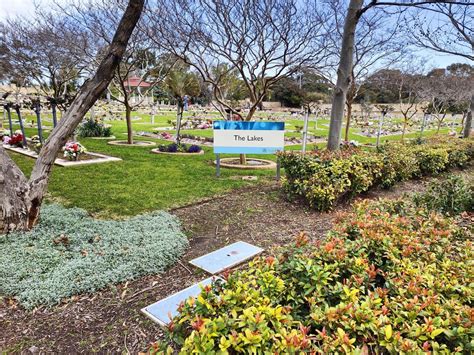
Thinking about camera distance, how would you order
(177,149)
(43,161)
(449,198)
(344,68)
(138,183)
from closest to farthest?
(43,161) < (449,198) < (344,68) < (138,183) < (177,149)

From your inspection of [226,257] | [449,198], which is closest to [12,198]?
[226,257]

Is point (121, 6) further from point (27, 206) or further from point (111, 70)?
point (27, 206)

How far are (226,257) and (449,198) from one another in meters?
3.07

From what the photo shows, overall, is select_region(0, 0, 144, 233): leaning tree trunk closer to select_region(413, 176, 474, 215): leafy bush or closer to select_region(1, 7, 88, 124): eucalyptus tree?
select_region(413, 176, 474, 215): leafy bush

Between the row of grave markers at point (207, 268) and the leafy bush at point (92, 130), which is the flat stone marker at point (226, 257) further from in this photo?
the leafy bush at point (92, 130)

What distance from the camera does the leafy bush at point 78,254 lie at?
9.34ft

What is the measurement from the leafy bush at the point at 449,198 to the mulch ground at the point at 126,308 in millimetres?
1275

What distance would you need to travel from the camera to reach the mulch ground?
233cm

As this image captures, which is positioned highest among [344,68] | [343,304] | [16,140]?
[344,68]

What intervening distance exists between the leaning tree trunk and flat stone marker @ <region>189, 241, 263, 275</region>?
2036mm

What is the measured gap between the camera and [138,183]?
6.72m

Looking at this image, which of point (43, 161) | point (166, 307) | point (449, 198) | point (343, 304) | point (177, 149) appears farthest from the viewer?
point (177, 149)

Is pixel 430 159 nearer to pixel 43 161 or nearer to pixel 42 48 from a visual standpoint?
pixel 43 161

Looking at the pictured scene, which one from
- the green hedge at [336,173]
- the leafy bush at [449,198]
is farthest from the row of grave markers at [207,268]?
the leafy bush at [449,198]
